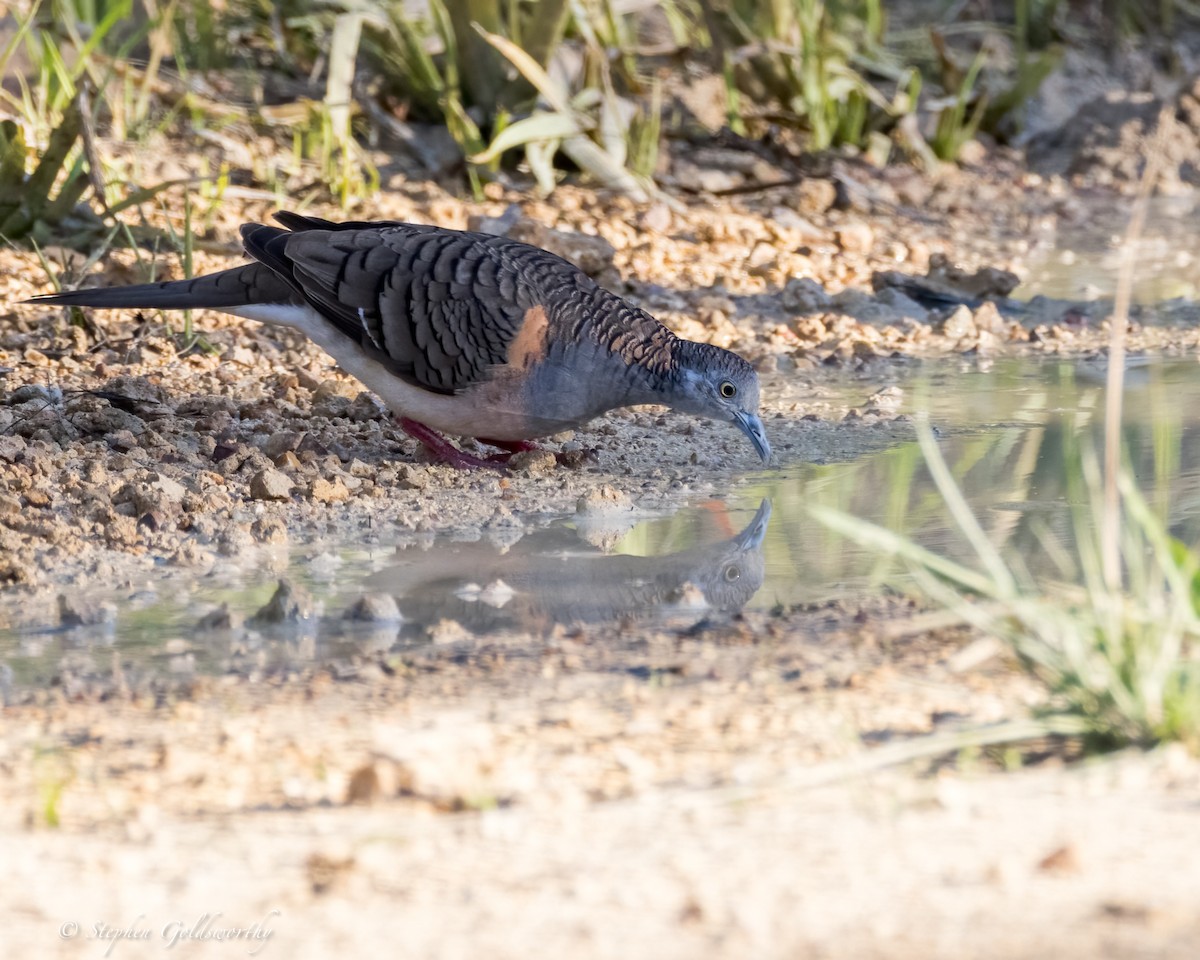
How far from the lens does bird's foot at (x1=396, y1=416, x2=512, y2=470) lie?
16.8 ft

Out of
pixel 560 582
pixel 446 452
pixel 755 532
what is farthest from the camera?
pixel 446 452

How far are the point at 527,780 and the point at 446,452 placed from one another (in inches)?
101

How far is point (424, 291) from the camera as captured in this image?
16.4ft

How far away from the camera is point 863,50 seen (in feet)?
34.8

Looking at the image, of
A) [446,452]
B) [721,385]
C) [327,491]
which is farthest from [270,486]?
[721,385]

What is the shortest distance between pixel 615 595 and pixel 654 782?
4.12 feet

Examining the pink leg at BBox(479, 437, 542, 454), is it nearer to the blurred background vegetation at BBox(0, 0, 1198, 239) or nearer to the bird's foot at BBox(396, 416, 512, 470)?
the bird's foot at BBox(396, 416, 512, 470)

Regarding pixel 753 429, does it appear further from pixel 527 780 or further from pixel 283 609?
pixel 527 780

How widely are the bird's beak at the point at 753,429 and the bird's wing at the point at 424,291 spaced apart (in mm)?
664

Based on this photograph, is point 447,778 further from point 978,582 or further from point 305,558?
point 305,558

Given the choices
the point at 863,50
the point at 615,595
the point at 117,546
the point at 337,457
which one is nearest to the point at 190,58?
the point at 863,50

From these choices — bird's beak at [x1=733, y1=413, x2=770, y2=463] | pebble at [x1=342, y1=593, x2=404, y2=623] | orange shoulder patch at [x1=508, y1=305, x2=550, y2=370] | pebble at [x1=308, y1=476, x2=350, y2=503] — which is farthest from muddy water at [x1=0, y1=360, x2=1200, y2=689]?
orange shoulder patch at [x1=508, y1=305, x2=550, y2=370]

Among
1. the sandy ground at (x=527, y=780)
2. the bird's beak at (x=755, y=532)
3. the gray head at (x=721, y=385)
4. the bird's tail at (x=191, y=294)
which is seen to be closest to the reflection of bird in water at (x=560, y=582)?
the bird's beak at (x=755, y=532)

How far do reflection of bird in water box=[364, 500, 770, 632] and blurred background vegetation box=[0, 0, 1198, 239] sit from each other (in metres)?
3.40
